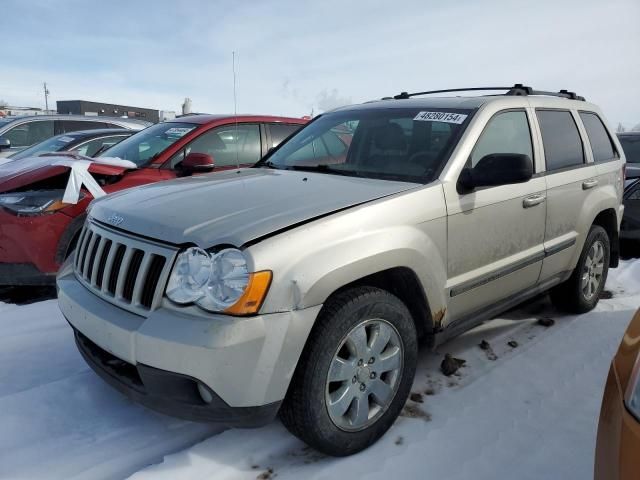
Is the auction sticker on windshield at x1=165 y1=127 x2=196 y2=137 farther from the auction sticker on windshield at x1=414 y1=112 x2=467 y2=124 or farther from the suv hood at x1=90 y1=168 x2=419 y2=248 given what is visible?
the auction sticker on windshield at x1=414 y1=112 x2=467 y2=124

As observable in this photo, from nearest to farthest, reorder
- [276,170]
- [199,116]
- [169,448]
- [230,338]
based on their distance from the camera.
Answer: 1. [230,338]
2. [169,448]
3. [276,170]
4. [199,116]

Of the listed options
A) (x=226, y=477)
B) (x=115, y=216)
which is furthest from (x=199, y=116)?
(x=226, y=477)

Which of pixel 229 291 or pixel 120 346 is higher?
pixel 229 291

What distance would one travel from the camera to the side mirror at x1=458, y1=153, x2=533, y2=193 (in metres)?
2.74

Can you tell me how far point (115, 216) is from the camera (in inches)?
A: 101

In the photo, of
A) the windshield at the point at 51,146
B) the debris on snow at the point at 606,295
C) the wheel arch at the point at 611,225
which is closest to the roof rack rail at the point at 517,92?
the wheel arch at the point at 611,225

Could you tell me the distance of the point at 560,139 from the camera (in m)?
3.79

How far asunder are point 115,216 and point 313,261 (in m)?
1.08

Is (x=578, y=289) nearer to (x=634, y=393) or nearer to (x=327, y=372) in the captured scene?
(x=327, y=372)

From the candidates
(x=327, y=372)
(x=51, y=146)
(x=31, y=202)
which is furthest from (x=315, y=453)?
(x=51, y=146)

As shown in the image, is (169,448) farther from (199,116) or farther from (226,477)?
(199,116)

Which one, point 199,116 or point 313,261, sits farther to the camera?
point 199,116

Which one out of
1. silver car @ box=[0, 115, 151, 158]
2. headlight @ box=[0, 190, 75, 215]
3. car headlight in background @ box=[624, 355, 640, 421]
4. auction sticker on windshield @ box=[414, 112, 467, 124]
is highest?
silver car @ box=[0, 115, 151, 158]

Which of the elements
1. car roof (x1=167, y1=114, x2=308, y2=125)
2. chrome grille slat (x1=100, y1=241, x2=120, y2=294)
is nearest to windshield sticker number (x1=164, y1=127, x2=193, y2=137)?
car roof (x1=167, y1=114, x2=308, y2=125)
